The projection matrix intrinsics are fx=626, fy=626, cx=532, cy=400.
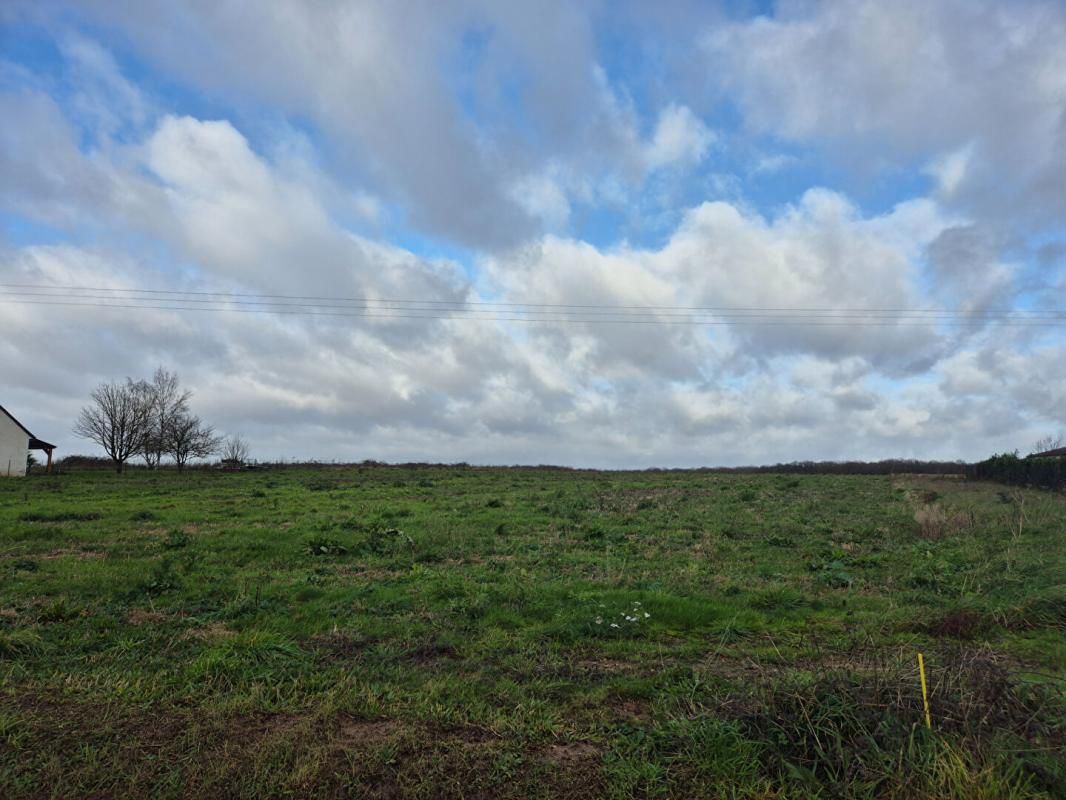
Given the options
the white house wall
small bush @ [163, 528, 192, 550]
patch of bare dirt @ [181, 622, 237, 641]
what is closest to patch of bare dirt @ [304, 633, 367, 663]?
patch of bare dirt @ [181, 622, 237, 641]

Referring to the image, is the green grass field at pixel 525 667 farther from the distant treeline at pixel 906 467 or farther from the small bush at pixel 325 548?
the distant treeline at pixel 906 467

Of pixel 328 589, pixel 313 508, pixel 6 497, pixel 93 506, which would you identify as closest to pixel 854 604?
pixel 328 589

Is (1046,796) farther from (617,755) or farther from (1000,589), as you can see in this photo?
(1000,589)

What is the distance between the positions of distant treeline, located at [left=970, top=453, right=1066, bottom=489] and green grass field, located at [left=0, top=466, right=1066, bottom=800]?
A: 99.8ft

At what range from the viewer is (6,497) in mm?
26141

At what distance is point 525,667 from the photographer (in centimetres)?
625

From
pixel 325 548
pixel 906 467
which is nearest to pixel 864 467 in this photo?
pixel 906 467

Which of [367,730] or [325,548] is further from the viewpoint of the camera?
[325,548]

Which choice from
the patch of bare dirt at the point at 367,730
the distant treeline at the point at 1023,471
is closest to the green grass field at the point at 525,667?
the patch of bare dirt at the point at 367,730

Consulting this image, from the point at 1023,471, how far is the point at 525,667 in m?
50.7

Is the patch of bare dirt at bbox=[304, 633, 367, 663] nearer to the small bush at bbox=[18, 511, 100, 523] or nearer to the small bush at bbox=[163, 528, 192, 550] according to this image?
the small bush at bbox=[163, 528, 192, 550]

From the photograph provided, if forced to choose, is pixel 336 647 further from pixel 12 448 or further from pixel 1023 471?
pixel 12 448

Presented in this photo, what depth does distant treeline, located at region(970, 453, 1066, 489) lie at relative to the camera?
37562 mm

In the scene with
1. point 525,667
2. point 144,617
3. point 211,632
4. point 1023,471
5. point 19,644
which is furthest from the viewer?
point 1023,471
